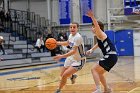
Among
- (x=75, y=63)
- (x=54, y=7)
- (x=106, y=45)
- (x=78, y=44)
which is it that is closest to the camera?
(x=106, y=45)

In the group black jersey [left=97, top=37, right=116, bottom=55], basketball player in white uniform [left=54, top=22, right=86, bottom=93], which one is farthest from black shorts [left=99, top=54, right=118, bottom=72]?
basketball player in white uniform [left=54, top=22, right=86, bottom=93]

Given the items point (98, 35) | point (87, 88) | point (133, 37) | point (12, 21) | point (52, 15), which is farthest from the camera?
point (52, 15)

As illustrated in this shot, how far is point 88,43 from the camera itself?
32.8 m

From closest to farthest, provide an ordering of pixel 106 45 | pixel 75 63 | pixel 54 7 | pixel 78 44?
pixel 106 45, pixel 78 44, pixel 75 63, pixel 54 7

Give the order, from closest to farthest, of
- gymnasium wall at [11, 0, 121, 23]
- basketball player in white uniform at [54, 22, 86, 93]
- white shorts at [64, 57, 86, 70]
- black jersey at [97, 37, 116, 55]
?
black jersey at [97, 37, 116, 55]
basketball player in white uniform at [54, 22, 86, 93]
white shorts at [64, 57, 86, 70]
gymnasium wall at [11, 0, 121, 23]

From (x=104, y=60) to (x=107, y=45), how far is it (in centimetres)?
37

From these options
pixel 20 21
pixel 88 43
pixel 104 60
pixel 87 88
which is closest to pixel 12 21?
pixel 20 21

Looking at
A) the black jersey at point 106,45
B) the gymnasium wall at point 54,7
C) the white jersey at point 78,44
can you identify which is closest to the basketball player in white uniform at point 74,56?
the white jersey at point 78,44

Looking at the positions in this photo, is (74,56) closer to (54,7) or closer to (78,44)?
(78,44)

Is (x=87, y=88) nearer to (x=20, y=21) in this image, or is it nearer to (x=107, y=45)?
(x=107, y=45)

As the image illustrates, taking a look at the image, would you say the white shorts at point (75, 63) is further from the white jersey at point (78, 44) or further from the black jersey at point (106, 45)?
the black jersey at point (106, 45)

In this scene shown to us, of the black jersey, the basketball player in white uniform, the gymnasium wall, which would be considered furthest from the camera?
the gymnasium wall

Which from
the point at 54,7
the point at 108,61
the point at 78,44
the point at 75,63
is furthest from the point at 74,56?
the point at 54,7

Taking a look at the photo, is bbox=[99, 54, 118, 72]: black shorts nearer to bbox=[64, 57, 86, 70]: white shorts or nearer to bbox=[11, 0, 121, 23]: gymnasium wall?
bbox=[64, 57, 86, 70]: white shorts
